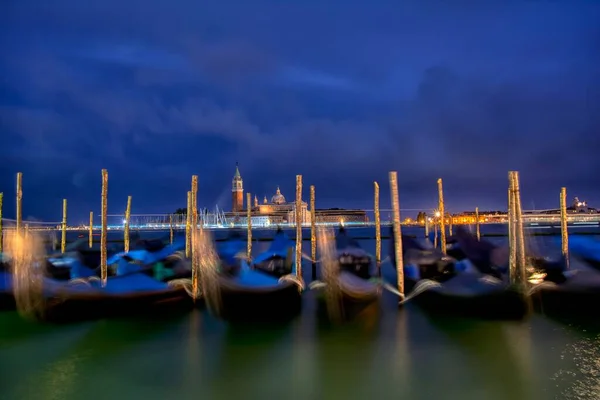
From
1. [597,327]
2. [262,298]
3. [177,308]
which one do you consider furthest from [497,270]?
[177,308]

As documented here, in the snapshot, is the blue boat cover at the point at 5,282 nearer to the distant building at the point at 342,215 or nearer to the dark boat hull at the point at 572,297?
the dark boat hull at the point at 572,297

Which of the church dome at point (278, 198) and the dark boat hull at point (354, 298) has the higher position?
the church dome at point (278, 198)

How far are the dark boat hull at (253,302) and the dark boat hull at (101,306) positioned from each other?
1.21 meters

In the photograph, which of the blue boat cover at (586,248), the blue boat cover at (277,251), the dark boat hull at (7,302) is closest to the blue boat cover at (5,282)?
the dark boat hull at (7,302)

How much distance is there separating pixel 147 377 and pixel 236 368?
1.01 meters

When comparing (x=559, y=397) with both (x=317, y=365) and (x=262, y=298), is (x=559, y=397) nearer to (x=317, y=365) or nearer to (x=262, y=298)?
(x=317, y=365)

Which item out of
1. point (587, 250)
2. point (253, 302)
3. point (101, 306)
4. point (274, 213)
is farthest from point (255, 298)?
point (274, 213)

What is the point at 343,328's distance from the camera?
7.23 m

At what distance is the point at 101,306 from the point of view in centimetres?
738

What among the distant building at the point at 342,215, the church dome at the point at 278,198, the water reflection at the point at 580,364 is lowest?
the water reflection at the point at 580,364

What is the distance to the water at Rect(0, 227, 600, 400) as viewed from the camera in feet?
16.1

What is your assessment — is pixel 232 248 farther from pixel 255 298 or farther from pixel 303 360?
pixel 303 360

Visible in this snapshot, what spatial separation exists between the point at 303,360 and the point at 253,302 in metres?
1.83

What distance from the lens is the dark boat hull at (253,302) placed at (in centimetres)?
736
